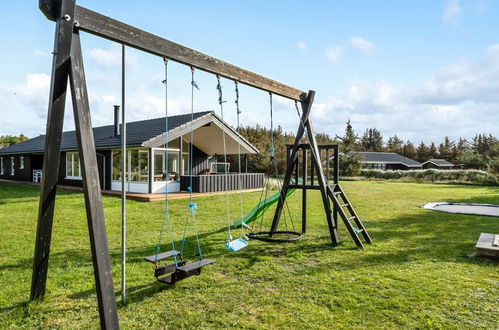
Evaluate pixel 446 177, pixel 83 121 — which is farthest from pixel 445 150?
pixel 83 121

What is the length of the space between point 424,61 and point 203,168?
11.3 metres

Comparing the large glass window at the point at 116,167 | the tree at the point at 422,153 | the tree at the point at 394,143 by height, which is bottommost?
the large glass window at the point at 116,167

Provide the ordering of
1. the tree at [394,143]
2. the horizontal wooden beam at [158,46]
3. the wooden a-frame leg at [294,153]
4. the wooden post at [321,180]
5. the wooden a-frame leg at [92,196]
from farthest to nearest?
the tree at [394,143] < the wooden a-frame leg at [294,153] < the wooden post at [321,180] < the horizontal wooden beam at [158,46] < the wooden a-frame leg at [92,196]

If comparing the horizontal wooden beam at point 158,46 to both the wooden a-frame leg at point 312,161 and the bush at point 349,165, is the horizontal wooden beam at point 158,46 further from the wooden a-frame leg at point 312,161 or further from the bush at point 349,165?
the bush at point 349,165

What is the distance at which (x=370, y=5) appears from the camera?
303 inches

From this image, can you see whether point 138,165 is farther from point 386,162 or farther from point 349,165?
point 386,162

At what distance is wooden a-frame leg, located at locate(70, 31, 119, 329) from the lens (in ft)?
8.16

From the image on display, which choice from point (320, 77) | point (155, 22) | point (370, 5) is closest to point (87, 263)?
point (155, 22)

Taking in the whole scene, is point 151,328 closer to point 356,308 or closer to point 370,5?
point 356,308

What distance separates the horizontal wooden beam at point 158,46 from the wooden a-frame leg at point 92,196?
19cm

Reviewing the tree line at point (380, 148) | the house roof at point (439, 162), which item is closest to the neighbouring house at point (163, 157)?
the tree line at point (380, 148)

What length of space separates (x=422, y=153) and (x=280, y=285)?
5744 centimetres

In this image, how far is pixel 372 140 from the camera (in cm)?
6119

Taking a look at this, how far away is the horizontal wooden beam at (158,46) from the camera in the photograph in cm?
279
